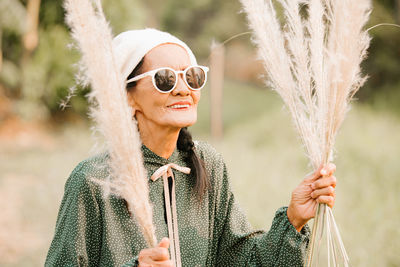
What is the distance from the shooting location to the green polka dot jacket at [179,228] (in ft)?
5.59

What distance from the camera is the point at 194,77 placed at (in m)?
1.81

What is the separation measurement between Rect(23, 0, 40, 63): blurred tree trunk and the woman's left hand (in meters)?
9.79

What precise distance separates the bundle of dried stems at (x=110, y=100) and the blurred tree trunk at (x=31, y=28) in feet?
31.9

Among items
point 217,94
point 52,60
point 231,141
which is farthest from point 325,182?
point 52,60

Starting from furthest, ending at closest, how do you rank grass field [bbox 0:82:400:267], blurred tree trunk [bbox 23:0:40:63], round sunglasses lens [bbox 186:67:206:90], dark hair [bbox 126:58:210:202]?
blurred tree trunk [bbox 23:0:40:63]
grass field [bbox 0:82:400:267]
dark hair [bbox 126:58:210:202]
round sunglasses lens [bbox 186:67:206:90]

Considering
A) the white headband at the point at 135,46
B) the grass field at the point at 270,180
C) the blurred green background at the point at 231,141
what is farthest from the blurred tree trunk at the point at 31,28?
the white headband at the point at 135,46

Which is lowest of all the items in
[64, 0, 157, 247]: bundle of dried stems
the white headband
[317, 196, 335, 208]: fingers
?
[317, 196, 335, 208]: fingers

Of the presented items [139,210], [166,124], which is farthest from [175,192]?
[139,210]

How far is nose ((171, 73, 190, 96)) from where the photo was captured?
1.78 m

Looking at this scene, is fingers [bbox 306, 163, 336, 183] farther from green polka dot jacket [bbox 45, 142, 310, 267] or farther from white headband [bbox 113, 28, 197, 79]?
white headband [bbox 113, 28, 197, 79]

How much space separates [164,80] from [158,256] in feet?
2.37

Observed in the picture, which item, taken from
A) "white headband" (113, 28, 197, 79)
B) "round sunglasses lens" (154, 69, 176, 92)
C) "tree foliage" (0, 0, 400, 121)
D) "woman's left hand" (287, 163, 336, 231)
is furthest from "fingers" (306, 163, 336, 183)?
"tree foliage" (0, 0, 400, 121)

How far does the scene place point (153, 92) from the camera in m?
1.79

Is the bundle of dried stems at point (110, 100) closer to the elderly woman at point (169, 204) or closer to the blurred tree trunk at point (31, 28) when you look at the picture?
the elderly woman at point (169, 204)
